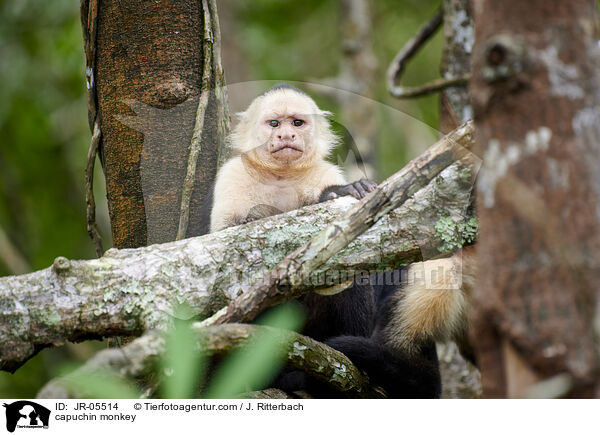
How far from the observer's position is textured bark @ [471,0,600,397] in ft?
3.10

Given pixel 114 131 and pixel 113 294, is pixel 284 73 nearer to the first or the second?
pixel 114 131

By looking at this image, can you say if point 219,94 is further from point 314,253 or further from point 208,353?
point 208,353

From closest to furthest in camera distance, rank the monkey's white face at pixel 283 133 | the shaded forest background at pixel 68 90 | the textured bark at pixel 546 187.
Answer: the textured bark at pixel 546 187
the monkey's white face at pixel 283 133
the shaded forest background at pixel 68 90

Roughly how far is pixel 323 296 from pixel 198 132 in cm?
82

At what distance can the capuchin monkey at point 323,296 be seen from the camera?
7.72 ft

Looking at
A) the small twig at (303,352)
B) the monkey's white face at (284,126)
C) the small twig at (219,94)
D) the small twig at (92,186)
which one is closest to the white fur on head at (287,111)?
the monkey's white face at (284,126)

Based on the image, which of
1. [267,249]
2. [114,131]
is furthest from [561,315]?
[114,131]

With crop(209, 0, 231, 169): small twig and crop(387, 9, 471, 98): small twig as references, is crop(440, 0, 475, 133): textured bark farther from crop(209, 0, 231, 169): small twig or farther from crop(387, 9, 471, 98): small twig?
crop(209, 0, 231, 169): small twig

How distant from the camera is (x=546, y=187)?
95 centimetres

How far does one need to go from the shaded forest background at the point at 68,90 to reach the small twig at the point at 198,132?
2.67 m

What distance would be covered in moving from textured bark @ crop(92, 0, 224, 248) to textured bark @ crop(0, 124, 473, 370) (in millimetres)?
519

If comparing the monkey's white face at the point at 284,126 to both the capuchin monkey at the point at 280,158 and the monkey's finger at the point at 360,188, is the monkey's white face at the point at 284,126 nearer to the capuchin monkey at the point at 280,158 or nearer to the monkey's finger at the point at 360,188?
the capuchin monkey at the point at 280,158

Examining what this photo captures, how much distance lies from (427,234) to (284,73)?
16.2 feet

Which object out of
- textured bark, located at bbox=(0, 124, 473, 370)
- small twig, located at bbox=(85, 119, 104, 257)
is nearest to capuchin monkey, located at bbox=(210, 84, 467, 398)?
textured bark, located at bbox=(0, 124, 473, 370)
